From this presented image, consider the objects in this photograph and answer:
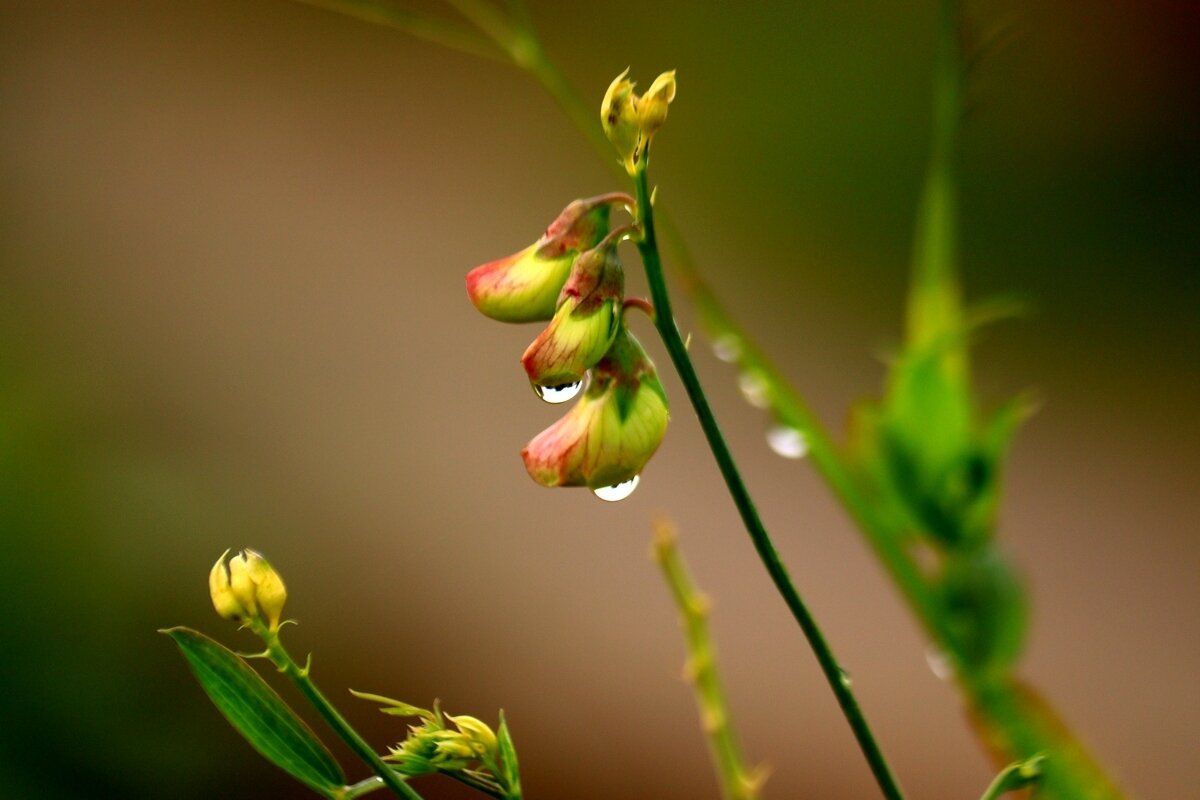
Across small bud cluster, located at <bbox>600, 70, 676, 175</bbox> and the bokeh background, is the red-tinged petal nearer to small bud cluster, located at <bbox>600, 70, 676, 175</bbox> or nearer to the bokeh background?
small bud cluster, located at <bbox>600, 70, 676, 175</bbox>

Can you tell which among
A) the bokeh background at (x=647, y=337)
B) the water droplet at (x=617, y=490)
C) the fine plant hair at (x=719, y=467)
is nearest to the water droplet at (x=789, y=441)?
the fine plant hair at (x=719, y=467)

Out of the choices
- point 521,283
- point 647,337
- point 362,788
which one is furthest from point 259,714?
point 647,337

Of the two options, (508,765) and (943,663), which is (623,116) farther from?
(943,663)

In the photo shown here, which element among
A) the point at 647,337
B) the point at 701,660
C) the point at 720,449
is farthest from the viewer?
the point at 647,337

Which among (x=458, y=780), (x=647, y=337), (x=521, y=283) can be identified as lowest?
(x=458, y=780)

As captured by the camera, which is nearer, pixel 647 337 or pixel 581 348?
pixel 581 348

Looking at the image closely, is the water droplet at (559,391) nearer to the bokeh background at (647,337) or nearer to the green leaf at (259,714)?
the green leaf at (259,714)
